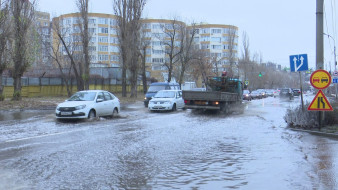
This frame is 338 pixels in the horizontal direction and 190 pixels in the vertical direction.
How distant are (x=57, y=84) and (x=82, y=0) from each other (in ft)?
42.0

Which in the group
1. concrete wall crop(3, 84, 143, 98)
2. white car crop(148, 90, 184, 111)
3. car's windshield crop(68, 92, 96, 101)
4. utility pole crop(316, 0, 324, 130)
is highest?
utility pole crop(316, 0, 324, 130)

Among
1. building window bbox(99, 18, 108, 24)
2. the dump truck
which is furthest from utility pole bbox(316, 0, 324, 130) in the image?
building window bbox(99, 18, 108, 24)

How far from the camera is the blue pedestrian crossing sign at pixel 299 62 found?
44.4 ft

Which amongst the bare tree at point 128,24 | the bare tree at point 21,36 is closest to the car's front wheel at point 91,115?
the bare tree at point 21,36

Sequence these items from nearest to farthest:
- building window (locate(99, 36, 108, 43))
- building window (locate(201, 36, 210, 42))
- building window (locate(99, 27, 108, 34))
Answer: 1. building window (locate(99, 27, 108, 34))
2. building window (locate(99, 36, 108, 43))
3. building window (locate(201, 36, 210, 42))

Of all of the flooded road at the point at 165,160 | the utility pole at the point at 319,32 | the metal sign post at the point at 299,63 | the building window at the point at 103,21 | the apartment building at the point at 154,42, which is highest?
the building window at the point at 103,21

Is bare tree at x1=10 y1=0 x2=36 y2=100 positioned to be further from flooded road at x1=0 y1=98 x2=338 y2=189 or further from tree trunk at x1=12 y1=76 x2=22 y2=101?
flooded road at x1=0 y1=98 x2=338 y2=189

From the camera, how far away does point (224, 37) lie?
107625 millimetres

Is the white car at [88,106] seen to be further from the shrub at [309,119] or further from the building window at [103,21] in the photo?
the building window at [103,21]

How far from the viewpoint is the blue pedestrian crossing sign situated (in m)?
13.5

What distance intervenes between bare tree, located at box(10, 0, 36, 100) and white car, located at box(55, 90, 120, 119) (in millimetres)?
9604

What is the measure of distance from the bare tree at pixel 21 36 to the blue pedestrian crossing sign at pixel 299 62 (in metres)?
18.7

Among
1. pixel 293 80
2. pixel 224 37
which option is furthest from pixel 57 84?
pixel 293 80

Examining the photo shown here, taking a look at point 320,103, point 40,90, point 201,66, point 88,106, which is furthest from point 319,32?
point 201,66
